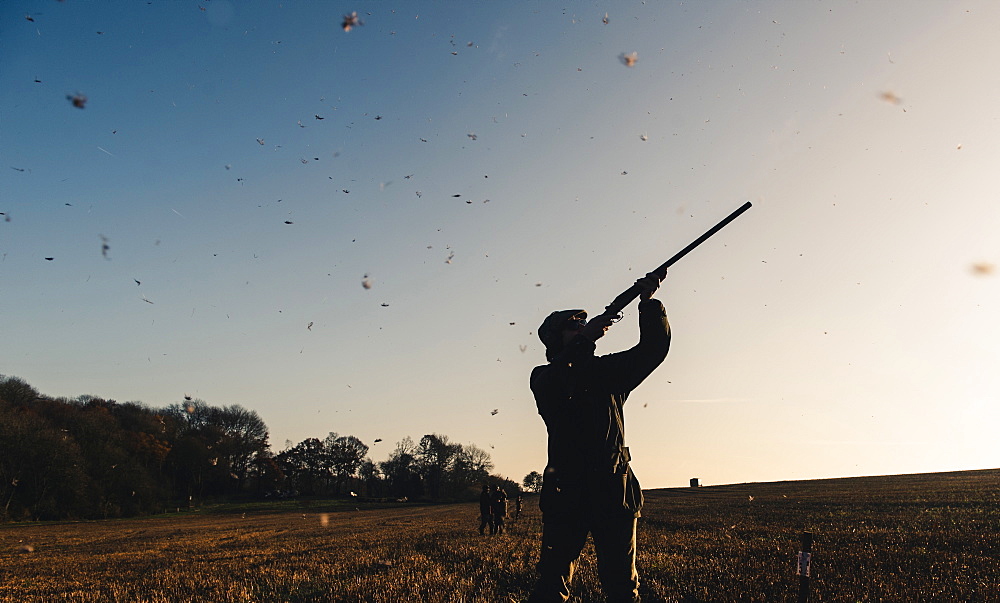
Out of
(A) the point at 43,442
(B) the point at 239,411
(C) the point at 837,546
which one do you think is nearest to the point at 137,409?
(B) the point at 239,411

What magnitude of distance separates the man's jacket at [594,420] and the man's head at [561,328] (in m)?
0.23

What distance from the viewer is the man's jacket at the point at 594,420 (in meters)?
4.19

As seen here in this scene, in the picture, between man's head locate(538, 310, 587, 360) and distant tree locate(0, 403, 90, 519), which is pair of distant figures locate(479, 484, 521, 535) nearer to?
man's head locate(538, 310, 587, 360)

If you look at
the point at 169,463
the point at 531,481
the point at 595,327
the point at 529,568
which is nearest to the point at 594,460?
the point at 595,327

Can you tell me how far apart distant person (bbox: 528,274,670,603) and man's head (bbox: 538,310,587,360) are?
167 mm

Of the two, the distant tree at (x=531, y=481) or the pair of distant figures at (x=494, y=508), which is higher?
the pair of distant figures at (x=494, y=508)

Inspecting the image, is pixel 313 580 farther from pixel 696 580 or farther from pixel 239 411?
pixel 239 411

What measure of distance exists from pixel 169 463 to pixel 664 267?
9291 cm

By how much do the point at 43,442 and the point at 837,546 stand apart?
64509 millimetres

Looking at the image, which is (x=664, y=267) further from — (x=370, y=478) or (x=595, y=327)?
(x=370, y=478)

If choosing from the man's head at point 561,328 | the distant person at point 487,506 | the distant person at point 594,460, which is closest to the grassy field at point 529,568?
the distant person at point 487,506

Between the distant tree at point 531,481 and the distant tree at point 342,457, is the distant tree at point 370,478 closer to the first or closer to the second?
the distant tree at point 342,457

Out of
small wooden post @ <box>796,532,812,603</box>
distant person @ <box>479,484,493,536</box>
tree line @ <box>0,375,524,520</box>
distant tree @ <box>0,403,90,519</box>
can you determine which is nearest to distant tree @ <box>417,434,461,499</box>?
tree line @ <box>0,375,524,520</box>

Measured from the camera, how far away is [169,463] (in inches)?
3342
